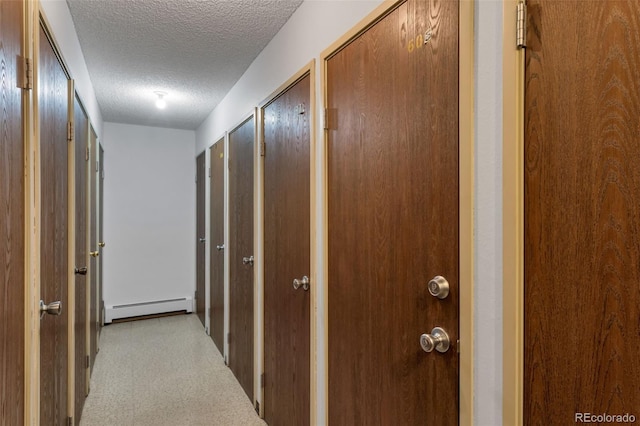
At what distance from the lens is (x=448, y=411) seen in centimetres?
93

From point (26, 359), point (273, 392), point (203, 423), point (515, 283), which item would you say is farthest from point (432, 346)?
point (203, 423)

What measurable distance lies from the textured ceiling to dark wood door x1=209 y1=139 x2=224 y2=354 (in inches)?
25.7

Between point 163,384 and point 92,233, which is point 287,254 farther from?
point 92,233

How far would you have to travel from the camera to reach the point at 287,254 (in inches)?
77.5

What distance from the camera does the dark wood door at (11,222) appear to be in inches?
39.6

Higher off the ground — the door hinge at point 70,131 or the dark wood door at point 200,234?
the door hinge at point 70,131

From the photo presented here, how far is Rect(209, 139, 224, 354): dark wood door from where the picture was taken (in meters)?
3.38

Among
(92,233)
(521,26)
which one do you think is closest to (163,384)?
(92,233)

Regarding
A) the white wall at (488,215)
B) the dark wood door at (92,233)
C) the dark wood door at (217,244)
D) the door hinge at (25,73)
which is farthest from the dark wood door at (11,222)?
the dark wood door at (217,244)

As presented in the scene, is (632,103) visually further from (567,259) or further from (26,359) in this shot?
(26,359)

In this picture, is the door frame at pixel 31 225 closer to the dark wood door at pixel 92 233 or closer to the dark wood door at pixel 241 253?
the dark wood door at pixel 241 253

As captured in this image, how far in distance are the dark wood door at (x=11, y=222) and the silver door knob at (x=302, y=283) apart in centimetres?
110

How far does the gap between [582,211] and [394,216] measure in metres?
0.55

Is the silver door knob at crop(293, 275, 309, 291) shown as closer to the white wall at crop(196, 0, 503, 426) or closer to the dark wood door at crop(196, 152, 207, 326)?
the white wall at crop(196, 0, 503, 426)
